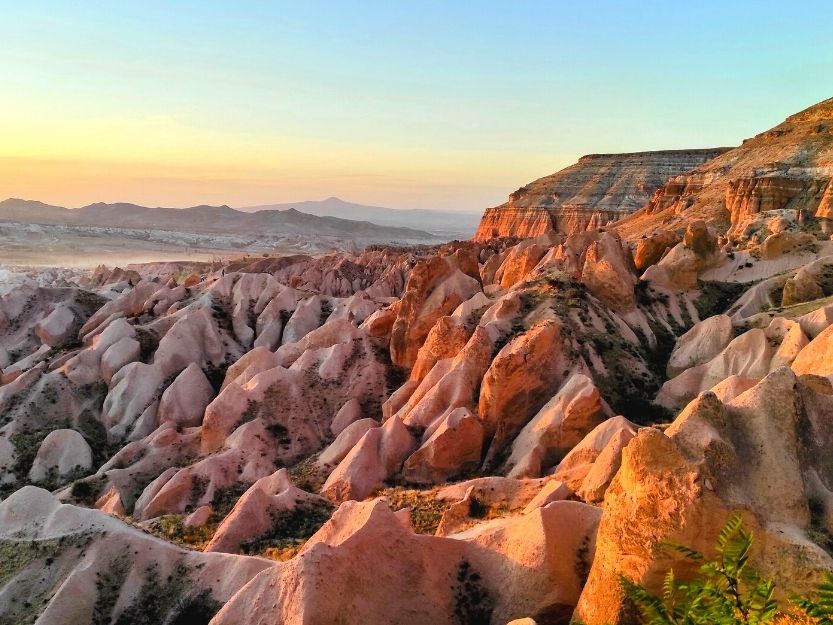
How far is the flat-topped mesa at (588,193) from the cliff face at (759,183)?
18.3 metres

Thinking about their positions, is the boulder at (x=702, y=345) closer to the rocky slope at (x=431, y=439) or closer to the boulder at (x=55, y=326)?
the rocky slope at (x=431, y=439)

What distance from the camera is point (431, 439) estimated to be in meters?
18.4

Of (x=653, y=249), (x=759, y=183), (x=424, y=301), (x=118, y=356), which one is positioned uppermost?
(x=759, y=183)

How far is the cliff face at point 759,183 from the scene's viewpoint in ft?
152

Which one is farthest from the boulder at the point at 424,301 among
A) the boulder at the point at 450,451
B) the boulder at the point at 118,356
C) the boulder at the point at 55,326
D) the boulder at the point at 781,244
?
the boulder at the point at 55,326

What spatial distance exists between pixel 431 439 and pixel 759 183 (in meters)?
39.7

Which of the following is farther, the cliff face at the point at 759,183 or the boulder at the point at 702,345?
the cliff face at the point at 759,183

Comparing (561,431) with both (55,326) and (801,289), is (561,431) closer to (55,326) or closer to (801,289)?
(801,289)

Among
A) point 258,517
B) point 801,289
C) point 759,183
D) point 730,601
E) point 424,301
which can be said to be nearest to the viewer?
point 730,601

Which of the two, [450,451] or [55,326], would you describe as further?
[55,326]

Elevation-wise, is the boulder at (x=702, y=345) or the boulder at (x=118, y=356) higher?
the boulder at (x=702, y=345)

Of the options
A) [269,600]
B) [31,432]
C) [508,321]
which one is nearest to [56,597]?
[269,600]

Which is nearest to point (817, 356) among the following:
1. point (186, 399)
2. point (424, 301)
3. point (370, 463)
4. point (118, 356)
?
point (370, 463)

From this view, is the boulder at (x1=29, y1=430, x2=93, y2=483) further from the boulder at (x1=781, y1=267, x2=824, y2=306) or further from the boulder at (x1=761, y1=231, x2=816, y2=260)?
the boulder at (x1=761, y1=231, x2=816, y2=260)
